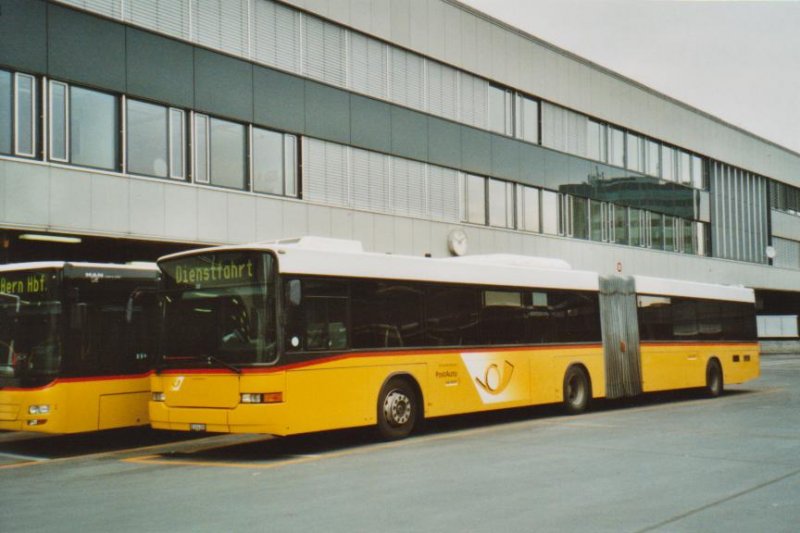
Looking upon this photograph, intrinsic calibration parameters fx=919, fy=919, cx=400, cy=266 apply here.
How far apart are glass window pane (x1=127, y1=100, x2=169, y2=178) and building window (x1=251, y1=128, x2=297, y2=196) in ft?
8.79

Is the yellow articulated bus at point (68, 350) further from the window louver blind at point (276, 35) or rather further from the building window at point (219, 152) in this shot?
the window louver blind at point (276, 35)

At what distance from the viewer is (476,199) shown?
29.8 m

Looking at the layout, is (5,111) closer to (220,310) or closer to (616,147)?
(220,310)

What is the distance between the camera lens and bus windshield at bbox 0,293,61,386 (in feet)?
42.8

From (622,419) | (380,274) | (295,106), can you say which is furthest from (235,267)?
(295,106)

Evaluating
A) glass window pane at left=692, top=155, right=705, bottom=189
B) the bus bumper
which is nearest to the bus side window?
the bus bumper

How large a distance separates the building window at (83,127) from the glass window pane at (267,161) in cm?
396

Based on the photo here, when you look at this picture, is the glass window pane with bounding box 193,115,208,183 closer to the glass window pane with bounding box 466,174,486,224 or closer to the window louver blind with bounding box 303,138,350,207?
the window louver blind with bounding box 303,138,350,207

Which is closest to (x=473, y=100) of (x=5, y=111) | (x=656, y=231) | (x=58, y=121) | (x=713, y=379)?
(x=713, y=379)

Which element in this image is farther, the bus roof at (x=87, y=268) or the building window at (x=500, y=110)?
the building window at (x=500, y=110)

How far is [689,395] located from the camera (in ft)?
79.3

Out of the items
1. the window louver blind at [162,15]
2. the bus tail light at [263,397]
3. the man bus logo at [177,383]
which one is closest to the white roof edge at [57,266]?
the man bus logo at [177,383]

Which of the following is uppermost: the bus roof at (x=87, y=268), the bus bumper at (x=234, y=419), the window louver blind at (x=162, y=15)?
the window louver blind at (x=162, y=15)

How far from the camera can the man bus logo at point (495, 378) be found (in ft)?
52.1
